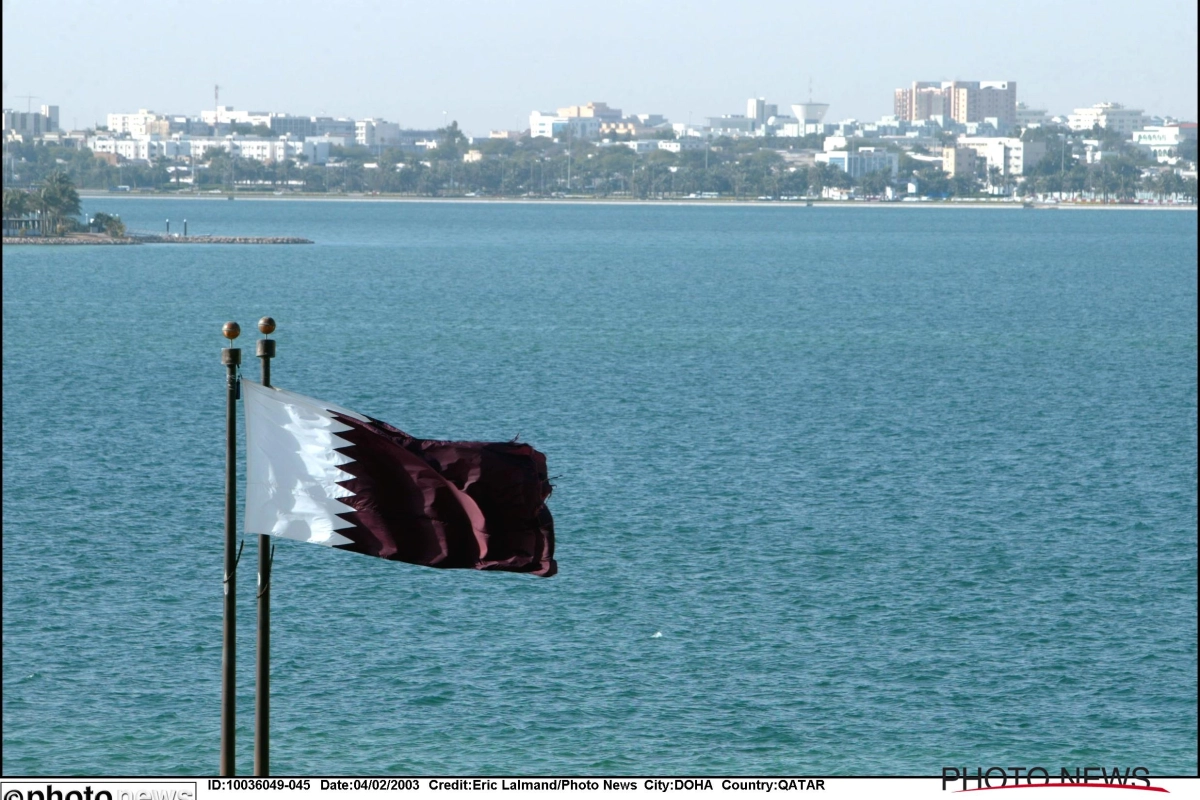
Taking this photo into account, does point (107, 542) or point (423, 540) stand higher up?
point (423, 540)

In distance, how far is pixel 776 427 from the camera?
72625mm

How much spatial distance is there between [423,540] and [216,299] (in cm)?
12388

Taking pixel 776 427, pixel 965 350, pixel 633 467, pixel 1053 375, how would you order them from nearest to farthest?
pixel 633 467, pixel 776 427, pixel 1053 375, pixel 965 350

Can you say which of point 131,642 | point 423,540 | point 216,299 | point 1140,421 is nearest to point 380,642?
point 131,642

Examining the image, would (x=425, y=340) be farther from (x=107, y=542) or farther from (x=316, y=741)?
(x=316, y=741)

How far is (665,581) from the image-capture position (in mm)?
44438

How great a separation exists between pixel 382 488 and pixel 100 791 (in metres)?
3.97

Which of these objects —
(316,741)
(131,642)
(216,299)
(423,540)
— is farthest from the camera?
(216,299)

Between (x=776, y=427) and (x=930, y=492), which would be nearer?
(x=930, y=492)

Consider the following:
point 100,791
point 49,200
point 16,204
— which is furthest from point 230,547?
point 16,204

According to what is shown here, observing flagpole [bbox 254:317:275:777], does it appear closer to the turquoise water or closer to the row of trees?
the turquoise water

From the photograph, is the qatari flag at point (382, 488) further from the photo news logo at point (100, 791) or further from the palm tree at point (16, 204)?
the palm tree at point (16, 204)

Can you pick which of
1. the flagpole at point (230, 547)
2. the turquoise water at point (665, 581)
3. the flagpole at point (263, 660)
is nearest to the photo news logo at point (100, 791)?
the flagpole at point (230, 547)

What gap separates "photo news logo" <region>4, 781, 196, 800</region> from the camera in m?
16.2
